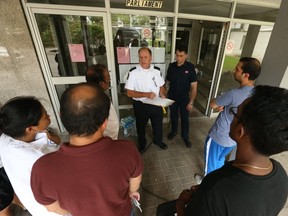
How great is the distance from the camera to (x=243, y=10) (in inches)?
119

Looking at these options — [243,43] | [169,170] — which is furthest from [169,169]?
[243,43]

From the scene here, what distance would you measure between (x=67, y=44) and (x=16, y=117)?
6.58 ft

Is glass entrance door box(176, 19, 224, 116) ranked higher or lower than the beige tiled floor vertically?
higher

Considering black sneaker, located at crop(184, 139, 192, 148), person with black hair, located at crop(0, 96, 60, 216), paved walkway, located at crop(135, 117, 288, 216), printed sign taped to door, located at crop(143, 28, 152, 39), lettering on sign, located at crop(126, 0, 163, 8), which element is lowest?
paved walkway, located at crop(135, 117, 288, 216)

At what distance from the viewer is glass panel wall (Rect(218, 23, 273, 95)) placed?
3.14 meters

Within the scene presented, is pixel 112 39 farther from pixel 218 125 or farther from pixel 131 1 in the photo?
pixel 218 125

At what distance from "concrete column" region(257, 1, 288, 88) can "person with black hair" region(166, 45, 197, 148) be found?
3.72 feet

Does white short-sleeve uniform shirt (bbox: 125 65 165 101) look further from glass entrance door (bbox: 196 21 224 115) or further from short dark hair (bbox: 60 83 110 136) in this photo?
glass entrance door (bbox: 196 21 224 115)

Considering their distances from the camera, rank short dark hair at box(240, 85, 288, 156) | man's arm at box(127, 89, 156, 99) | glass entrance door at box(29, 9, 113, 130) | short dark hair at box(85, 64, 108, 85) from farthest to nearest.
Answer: glass entrance door at box(29, 9, 113, 130) < man's arm at box(127, 89, 156, 99) < short dark hair at box(85, 64, 108, 85) < short dark hair at box(240, 85, 288, 156)

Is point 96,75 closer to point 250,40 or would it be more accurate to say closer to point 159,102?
point 159,102

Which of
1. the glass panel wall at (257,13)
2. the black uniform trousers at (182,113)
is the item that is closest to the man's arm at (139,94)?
the black uniform trousers at (182,113)

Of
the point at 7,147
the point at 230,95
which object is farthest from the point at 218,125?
the point at 7,147

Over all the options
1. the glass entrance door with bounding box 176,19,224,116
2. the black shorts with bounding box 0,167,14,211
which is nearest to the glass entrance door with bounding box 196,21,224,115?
the glass entrance door with bounding box 176,19,224,116

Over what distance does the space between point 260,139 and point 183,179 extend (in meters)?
1.78
